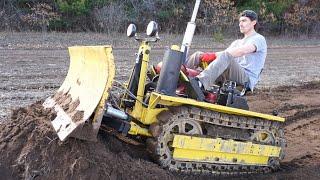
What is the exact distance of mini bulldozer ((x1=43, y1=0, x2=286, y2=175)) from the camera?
5.39 metres

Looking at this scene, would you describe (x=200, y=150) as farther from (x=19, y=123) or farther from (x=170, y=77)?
(x=19, y=123)

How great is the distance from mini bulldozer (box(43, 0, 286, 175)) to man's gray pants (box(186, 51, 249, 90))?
15 cm

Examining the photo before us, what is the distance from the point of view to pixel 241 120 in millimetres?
6141

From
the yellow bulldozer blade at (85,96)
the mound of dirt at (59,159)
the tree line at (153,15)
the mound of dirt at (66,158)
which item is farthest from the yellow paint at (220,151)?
the tree line at (153,15)

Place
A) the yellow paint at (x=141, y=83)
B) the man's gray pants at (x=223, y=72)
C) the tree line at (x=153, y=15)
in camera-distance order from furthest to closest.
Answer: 1. the tree line at (x=153, y=15)
2. the man's gray pants at (x=223, y=72)
3. the yellow paint at (x=141, y=83)

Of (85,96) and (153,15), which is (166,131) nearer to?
(85,96)

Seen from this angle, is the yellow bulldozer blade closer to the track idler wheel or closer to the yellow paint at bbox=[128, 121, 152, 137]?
the yellow paint at bbox=[128, 121, 152, 137]

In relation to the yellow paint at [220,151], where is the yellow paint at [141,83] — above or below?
above

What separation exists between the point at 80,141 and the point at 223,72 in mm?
1944

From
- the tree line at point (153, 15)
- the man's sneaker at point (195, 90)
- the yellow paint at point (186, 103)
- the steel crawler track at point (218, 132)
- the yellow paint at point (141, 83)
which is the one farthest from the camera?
the tree line at point (153, 15)

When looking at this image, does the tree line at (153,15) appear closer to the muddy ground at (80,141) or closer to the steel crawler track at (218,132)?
the muddy ground at (80,141)

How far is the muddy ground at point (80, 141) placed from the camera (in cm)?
528

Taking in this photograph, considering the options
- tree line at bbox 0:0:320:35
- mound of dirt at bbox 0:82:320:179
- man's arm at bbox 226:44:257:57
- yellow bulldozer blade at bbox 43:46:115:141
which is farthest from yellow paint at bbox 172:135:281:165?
tree line at bbox 0:0:320:35

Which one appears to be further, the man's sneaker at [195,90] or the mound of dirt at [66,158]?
the man's sneaker at [195,90]
